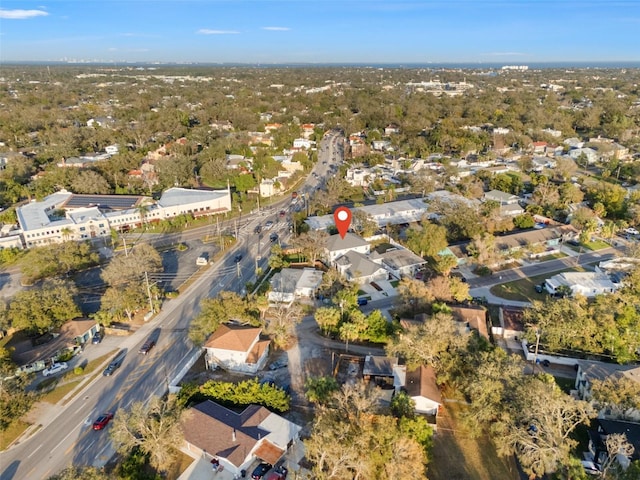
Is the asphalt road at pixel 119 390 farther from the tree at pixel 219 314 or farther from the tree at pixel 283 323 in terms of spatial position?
the tree at pixel 283 323

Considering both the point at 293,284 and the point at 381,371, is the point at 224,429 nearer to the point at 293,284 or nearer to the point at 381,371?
the point at 381,371

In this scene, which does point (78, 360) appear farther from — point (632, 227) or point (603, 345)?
point (632, 227)

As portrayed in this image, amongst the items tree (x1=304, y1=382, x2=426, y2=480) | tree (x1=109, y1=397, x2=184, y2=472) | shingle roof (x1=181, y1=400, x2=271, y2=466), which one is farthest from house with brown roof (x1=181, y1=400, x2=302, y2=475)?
tree (x1=304, y1=382, x2=426, y2=480)

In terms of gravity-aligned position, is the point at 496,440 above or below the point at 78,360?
above

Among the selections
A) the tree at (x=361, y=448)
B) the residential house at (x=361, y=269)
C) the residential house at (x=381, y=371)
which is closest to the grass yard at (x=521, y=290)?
the residential house at (x=361, y=269)

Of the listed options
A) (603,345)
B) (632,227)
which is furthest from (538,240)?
(603,345)

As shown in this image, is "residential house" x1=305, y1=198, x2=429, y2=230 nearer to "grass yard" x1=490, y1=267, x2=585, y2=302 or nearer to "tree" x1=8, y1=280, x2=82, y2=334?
"grass yard" x1=490, y1=267, x2=585, y2=302

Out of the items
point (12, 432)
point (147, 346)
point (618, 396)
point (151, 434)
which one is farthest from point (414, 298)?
point (12, 432)
